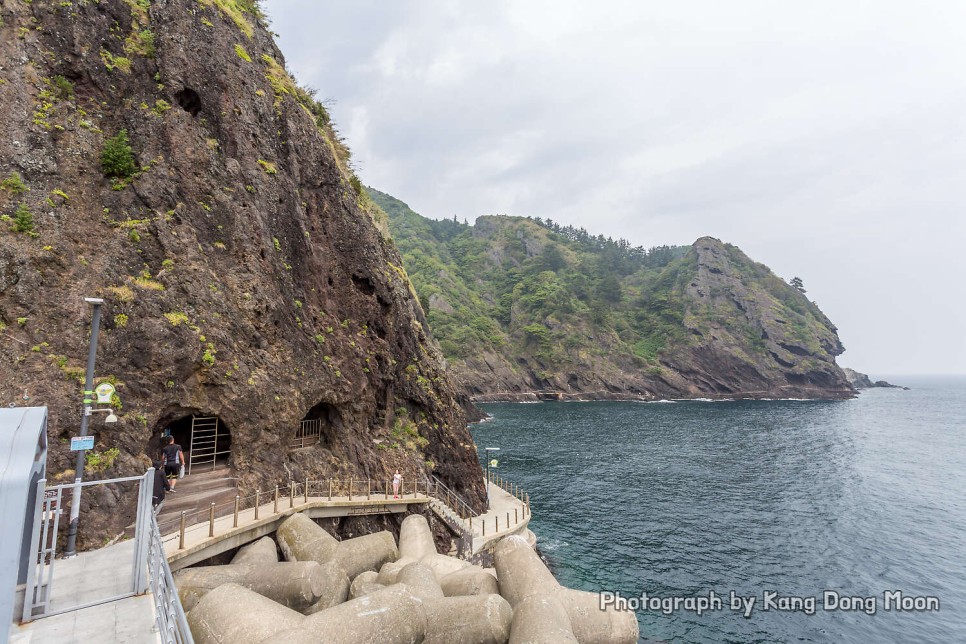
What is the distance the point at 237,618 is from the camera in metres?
9.28

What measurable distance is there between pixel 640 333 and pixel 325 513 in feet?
454

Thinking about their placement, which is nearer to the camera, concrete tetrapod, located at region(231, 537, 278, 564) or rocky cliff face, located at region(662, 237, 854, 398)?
concrete tetrapod, located at region(231, 537, 278, 564)

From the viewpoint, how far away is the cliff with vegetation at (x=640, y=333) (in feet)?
403

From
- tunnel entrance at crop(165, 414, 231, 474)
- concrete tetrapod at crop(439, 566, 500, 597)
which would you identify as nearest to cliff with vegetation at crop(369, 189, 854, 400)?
tunnel entrance at crop(165, 414, 231, 474)

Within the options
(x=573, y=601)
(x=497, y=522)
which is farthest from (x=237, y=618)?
(x=497, y=522)

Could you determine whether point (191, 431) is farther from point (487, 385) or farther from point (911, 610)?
point (487, 385)

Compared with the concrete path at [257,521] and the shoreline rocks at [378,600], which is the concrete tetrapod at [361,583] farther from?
the concrete path at [257,521]

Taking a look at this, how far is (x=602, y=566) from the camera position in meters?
25.4

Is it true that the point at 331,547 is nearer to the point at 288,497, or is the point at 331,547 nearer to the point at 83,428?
the point at 288,497

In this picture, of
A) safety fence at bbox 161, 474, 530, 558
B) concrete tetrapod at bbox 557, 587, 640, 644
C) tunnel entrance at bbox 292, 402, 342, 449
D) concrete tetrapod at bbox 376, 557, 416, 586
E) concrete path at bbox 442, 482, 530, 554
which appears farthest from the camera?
tunnel entrance at bbox 292, 402, 342, 449

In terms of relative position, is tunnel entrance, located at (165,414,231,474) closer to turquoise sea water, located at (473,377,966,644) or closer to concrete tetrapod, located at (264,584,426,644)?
concrete tetrapod, located at (264,584,426,644)

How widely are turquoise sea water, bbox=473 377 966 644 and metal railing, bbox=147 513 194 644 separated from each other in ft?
66.0

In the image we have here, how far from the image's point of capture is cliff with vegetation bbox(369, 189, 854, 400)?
403 feet

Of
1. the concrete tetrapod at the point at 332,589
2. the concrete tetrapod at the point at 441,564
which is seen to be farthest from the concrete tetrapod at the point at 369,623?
the concrete tetrapod at the point at 441,564
